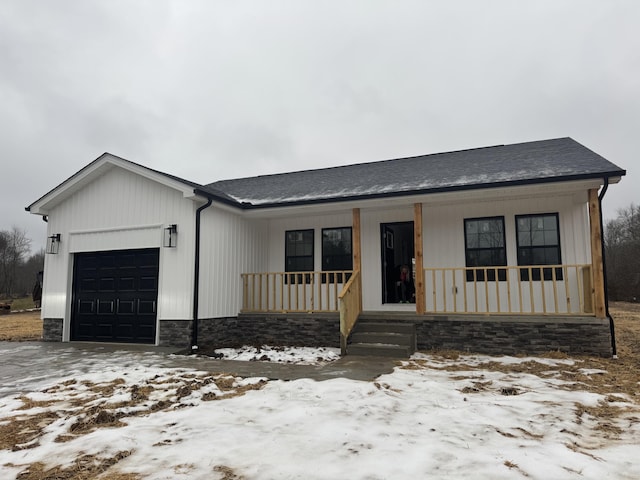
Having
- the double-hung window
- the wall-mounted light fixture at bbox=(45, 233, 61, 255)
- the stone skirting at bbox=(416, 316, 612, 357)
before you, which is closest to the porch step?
the stone skirting at bbox=(416, 316, 612, 357)

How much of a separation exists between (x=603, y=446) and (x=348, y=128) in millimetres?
27185

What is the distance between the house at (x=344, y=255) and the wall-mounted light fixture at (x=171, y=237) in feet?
0.15

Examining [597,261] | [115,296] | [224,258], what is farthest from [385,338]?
[115,296]

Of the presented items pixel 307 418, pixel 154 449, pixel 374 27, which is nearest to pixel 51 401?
pixel 154 449

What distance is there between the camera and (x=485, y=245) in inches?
325

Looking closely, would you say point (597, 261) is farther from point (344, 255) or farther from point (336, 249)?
point (336, 249)

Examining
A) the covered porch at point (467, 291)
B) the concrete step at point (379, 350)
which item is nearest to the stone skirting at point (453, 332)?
the covered porch at point (467, 291)

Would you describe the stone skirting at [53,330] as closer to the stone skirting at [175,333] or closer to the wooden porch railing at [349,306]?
the stone skirting at [175,333]

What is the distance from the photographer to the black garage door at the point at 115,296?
27.7 ft

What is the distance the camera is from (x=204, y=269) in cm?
822

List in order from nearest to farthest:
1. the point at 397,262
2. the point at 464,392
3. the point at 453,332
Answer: the point at 464,392 < the point at 453,332 < the point at 397,262

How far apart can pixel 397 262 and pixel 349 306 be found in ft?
10.7

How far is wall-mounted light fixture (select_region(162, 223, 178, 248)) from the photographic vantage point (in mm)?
8164

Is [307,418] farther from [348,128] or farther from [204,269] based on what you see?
[348,128]
